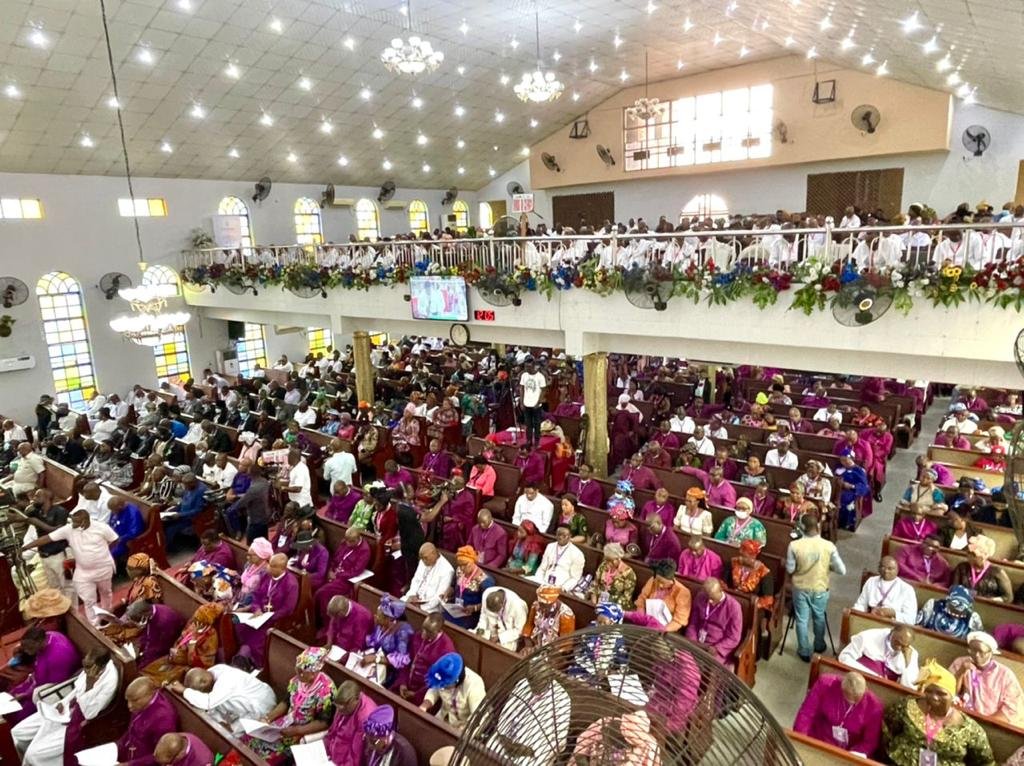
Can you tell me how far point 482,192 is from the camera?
25688 mm

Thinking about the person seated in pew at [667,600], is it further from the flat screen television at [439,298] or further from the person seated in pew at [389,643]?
the flat screen television at [439,298]

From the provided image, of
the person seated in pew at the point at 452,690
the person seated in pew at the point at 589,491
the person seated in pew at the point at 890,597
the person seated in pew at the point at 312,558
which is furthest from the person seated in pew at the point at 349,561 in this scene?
the person seated in pew at the point at 890,597

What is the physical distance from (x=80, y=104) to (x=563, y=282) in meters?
10.3

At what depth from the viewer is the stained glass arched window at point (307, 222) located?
67.6 feet

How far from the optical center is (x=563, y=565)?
659cm

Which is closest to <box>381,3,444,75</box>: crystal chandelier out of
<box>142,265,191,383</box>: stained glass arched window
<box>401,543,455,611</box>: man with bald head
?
<box>401,543,455,611</box>: man with bald head

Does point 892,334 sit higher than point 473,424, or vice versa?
point 892,334

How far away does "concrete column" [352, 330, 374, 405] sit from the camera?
1449 cm

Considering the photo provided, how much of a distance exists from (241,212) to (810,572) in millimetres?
18193

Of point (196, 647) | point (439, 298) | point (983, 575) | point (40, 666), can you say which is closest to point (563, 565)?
point (196, 647)

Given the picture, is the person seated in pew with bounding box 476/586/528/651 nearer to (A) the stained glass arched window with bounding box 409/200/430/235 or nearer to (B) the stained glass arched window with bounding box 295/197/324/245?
(B) the stained glass arched window with bounding box 295/197/324/245

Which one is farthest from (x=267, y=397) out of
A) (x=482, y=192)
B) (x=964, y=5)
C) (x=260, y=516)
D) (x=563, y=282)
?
(x=482, y=192)

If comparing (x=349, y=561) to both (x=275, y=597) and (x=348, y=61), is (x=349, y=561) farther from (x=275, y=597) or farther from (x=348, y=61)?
(x=348, y=61)

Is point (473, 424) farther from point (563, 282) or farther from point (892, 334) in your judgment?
point (892, 334)
